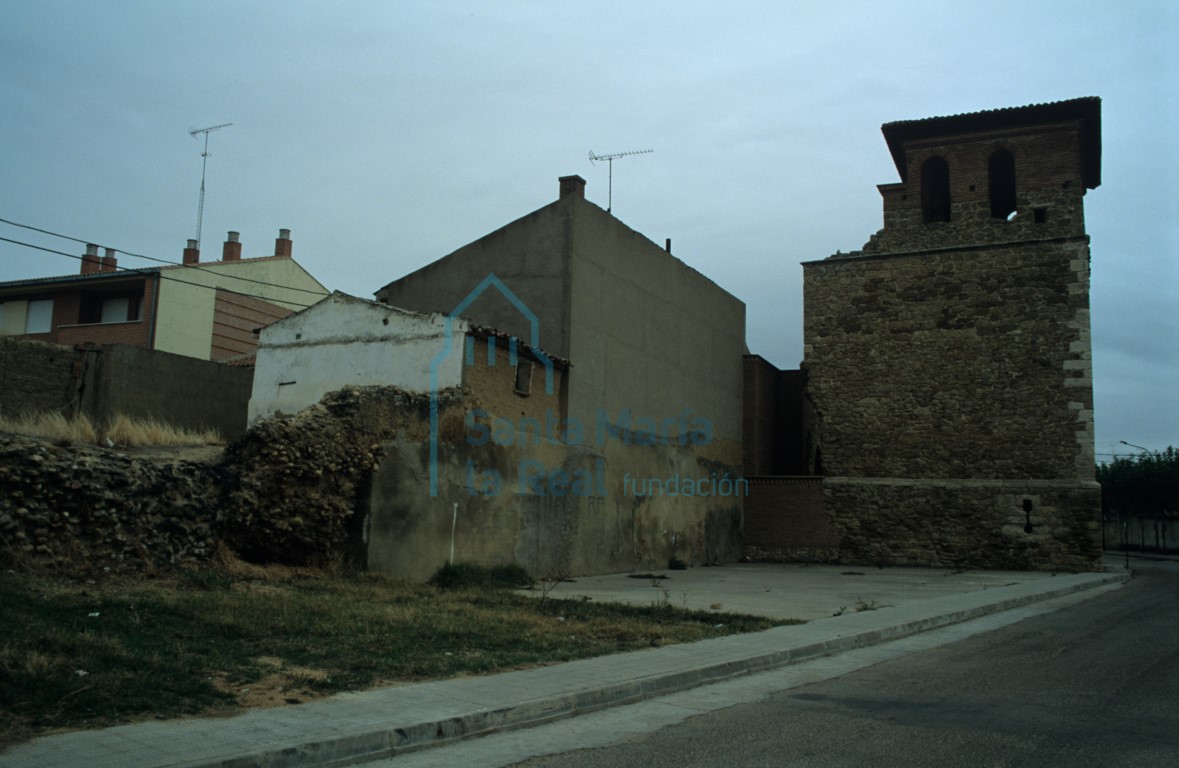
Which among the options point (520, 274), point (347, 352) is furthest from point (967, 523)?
point (347, 352)

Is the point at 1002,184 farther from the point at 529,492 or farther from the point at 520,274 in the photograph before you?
the point at 529,492

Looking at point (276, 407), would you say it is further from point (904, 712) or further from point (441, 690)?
point (904, 712)

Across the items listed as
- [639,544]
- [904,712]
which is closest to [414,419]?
[639,544]

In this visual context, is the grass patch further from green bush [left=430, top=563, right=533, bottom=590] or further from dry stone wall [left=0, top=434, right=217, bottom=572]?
green bush [left=430, top=563, right=533, bottom=590]

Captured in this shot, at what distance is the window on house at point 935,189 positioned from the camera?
30641 mm

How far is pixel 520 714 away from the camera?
7.29 metres

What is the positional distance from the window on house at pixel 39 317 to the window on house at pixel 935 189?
103ft

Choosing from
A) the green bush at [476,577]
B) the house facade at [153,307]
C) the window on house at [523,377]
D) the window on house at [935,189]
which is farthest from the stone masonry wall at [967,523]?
the house facade at [153,307]

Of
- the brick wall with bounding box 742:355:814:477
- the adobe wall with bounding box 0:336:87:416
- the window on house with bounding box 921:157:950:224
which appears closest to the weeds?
the brick wall with bounding box 742:355:814:477

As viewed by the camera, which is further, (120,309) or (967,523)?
(120,309)

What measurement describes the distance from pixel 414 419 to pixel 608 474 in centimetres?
704

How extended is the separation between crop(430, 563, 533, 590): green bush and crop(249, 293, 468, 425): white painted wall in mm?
3551

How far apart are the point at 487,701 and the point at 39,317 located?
113 ft

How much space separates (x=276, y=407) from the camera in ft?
70.7
